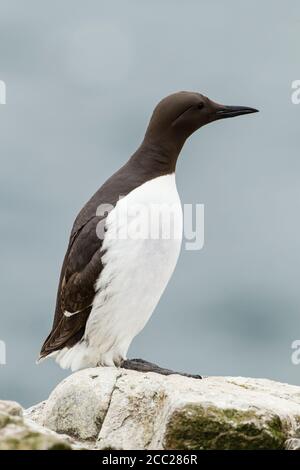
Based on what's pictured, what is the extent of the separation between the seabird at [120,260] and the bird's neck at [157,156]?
0.04ft

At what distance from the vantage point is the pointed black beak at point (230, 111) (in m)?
12.5

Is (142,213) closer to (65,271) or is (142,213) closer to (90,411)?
(65,271)

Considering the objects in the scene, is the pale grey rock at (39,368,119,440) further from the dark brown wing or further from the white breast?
the dark brown wing

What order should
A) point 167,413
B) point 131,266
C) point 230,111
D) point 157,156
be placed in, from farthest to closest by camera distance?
point 230,111
point 157,156
point 131,266
point 167,413

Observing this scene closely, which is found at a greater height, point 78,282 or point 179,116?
point 179,116

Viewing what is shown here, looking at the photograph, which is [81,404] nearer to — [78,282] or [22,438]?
[78,282]

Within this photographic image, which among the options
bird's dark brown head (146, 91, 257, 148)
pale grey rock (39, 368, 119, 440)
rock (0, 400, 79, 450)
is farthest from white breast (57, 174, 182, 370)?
rock (0, 400, 79, 450)

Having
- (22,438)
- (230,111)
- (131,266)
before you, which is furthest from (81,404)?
(230,111)

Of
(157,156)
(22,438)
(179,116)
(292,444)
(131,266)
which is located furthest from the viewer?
(179,116)

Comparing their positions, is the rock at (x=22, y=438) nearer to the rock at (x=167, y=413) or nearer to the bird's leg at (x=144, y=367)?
the rock at (x=167, y=413)

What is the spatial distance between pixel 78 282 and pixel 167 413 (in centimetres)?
285

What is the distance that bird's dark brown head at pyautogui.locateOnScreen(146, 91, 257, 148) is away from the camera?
39.4ft

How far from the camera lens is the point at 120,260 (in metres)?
11.3
